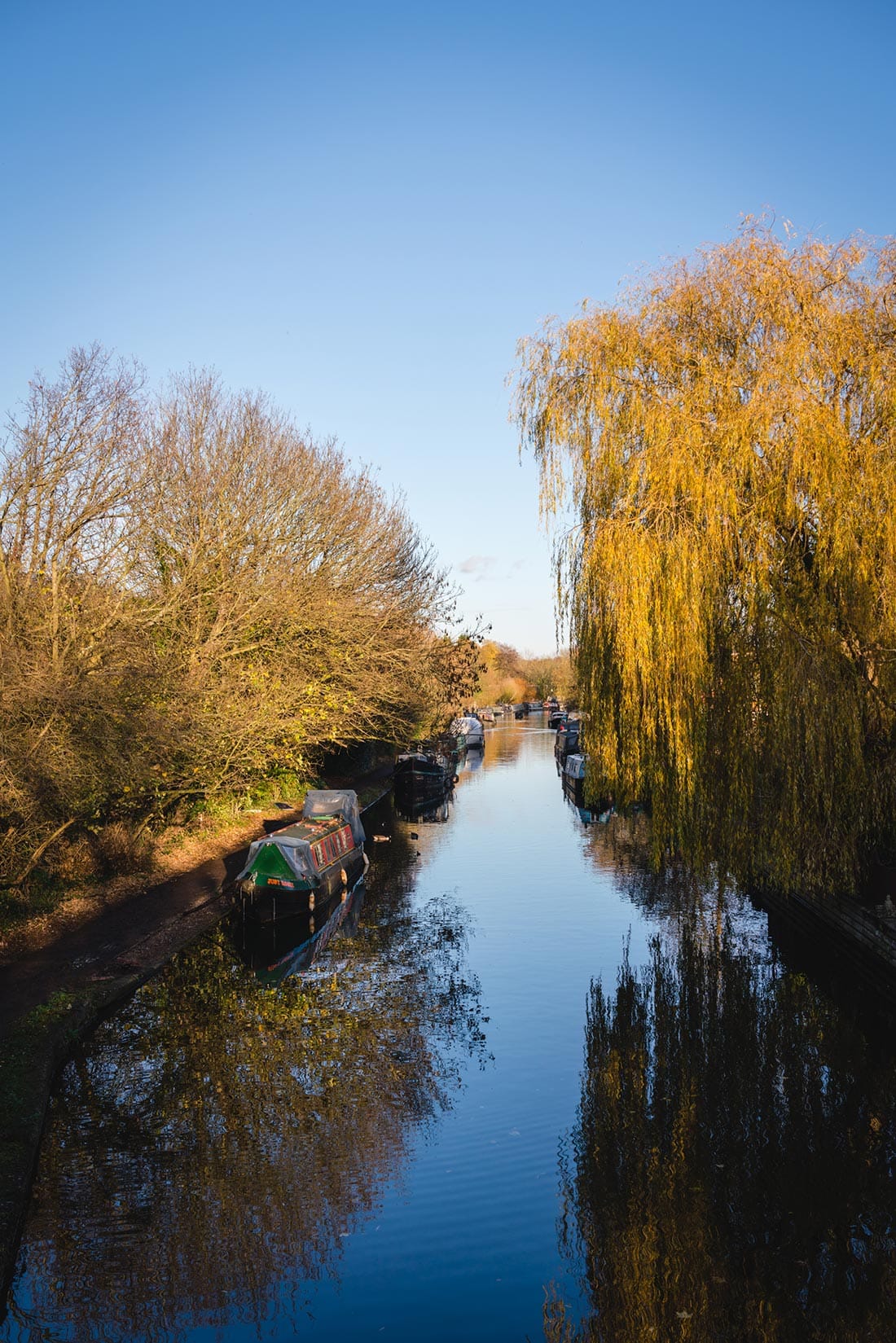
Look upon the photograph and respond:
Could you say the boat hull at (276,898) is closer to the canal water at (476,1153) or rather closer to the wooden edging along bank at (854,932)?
the canal water at (476,1153)

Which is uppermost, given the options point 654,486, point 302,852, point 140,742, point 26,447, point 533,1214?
point 26,447

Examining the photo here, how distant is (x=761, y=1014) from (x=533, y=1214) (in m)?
6.36

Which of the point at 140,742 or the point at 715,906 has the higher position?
the point at 140,742

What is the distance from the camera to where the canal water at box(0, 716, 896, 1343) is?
8.14 meters

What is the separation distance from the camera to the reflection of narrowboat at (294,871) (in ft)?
68.7

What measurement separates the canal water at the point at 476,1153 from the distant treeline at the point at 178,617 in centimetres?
410

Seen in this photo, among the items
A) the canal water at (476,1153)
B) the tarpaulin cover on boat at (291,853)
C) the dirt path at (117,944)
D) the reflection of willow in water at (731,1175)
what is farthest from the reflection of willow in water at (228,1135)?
the tarpaulin cover on boat at (291,853)

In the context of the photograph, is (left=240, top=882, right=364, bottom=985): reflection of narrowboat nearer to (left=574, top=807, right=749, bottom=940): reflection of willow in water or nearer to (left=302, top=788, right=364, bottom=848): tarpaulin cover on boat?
(left=302, top=788, right=364, bottom=848): tarpaulin cover on boat

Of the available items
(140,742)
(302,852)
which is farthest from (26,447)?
(302,852)

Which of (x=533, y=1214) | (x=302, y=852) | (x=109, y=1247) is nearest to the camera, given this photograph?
(x=109, y=1247)

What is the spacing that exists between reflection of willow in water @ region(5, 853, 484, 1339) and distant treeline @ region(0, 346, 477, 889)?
4.17 m

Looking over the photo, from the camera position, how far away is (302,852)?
21781 mm

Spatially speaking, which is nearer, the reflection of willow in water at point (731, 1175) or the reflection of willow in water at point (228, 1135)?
the reflection of willow in water at point (731, 1175)

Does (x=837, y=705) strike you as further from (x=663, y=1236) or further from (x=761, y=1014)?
(x=663, y=1236)
